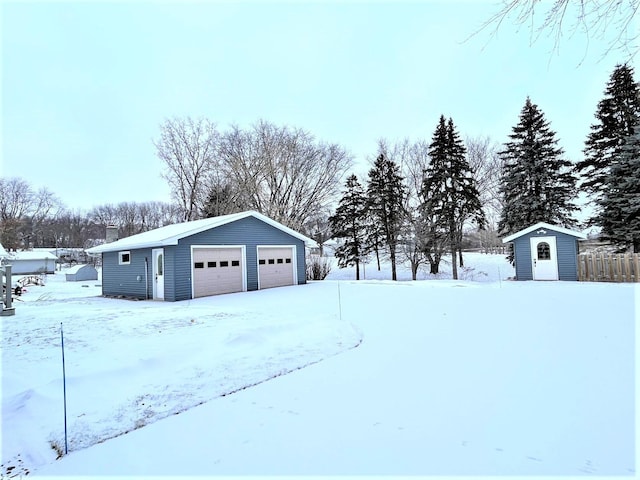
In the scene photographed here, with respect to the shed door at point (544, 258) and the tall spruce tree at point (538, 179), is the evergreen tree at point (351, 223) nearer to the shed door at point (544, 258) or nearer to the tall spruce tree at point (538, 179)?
the tall spruce tree at point (538, 179)

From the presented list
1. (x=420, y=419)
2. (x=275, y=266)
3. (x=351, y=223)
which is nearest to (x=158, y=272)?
(x=275, y=266)

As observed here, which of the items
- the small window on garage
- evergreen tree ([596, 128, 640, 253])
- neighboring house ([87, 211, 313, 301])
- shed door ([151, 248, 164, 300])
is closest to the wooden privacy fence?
evergreen tree ([596, 128, 640, 253])

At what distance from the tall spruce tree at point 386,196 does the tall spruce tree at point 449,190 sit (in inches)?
106

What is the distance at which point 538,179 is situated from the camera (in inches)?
746

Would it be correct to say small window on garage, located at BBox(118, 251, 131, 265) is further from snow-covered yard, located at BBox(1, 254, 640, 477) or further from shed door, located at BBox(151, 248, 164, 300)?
snow-covered yard, located at BBox(1, 254, 640, 477)

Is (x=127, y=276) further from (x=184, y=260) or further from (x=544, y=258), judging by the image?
(x=544, y=258)

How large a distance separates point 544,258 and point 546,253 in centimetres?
22

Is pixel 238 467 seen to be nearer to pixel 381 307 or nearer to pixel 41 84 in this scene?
pixel 381 307

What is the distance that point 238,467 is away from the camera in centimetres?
231

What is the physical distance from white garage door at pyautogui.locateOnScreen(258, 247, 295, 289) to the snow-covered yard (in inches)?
334

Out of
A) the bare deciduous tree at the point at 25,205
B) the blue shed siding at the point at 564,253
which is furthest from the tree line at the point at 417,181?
the bare deciduous tree at the point at 25,205

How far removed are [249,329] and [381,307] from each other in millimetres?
3924

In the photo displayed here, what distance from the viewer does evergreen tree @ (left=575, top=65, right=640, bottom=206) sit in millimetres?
17031

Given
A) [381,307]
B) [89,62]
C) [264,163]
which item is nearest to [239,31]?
[89,62]
